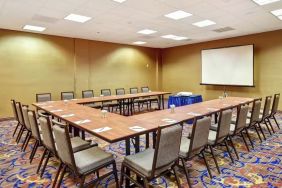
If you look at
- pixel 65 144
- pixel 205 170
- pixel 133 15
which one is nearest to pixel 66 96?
pixel 133 15

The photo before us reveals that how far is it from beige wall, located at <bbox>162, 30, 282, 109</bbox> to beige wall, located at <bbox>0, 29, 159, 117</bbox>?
180 cm

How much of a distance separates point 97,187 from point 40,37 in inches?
243

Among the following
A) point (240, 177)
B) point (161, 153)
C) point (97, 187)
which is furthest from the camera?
point (240, 177)

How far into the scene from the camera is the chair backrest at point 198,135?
2.27 meters

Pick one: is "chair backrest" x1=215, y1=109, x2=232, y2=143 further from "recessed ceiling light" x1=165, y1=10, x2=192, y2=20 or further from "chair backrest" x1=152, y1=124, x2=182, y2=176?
"recessed ceiling light" x1=165, y1=10, x2=192, y2=20

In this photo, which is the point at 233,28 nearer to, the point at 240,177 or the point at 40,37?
the point at 240,177

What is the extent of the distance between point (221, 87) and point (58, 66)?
22.1 feet

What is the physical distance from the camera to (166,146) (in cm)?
195

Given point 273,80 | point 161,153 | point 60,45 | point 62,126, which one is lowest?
point 161,153

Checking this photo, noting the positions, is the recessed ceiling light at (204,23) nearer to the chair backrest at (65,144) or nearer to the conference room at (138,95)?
the conference room at (138,95)

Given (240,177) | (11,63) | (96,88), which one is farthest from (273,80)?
(11,63)

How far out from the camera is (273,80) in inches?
279

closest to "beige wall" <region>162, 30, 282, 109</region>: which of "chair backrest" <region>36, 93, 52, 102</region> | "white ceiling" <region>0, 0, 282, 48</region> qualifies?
"white ceiling" <region>0, 0, 282, 48</region>

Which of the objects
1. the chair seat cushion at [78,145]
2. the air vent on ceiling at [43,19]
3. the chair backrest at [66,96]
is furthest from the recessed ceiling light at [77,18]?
the chair seat cushion at [78,145]
